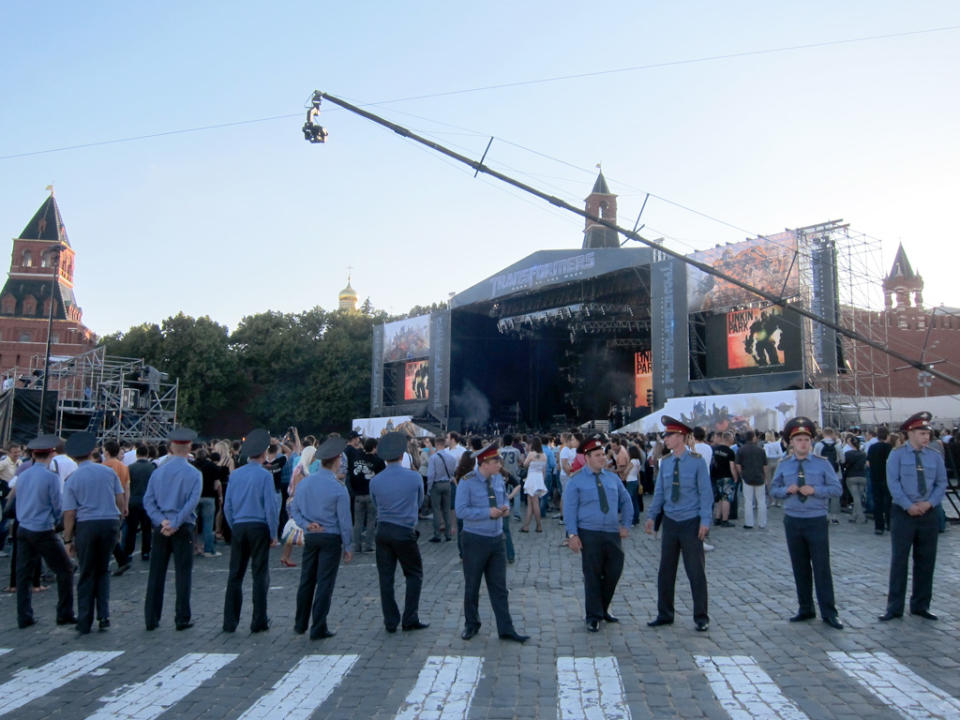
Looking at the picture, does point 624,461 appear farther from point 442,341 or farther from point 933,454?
point 442,341

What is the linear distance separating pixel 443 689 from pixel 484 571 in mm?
1372

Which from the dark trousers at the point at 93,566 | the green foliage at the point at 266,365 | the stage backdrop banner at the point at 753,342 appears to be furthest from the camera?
the green foliage at the point at 266,365

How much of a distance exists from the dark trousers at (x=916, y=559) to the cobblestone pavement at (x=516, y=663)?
0.68 feet

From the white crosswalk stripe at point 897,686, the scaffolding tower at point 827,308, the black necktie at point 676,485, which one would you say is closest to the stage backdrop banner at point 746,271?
the scaffolding tower at point 827,308

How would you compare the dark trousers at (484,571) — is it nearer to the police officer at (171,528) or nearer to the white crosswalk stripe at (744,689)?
the white crosswalk stripe at (744,689)

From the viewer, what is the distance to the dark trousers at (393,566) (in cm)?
605

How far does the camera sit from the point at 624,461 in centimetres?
1195

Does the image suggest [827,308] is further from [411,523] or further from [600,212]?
[600,212]

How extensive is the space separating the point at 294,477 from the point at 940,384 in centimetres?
4529

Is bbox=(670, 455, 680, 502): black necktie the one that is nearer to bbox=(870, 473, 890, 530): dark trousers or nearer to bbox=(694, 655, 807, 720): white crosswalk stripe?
bbox=(694, 655, 807, 720): white crosswalk stripe

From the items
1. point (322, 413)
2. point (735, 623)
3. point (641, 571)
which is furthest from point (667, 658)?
point (322, 413)

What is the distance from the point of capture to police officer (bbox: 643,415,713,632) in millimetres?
5980

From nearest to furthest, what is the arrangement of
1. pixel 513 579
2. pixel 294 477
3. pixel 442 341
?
pixel 513 579
pixel 294 477
pixel 442 341

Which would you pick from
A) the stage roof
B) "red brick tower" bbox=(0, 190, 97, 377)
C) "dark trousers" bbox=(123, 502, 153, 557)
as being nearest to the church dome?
"red brick tower" bbox=(0, 190, 97, 377)
